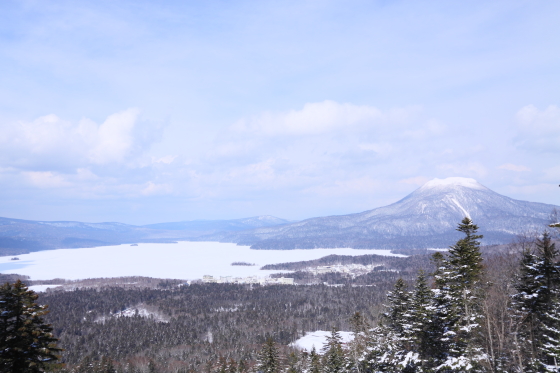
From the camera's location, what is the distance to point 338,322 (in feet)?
408

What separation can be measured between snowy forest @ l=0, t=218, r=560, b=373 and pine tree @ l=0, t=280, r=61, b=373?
8 centimetres

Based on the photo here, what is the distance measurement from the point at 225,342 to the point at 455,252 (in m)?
87.2

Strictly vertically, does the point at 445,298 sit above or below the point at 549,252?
below

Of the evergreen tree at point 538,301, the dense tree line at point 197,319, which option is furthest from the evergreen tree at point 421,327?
the dense tree line at point 197,319

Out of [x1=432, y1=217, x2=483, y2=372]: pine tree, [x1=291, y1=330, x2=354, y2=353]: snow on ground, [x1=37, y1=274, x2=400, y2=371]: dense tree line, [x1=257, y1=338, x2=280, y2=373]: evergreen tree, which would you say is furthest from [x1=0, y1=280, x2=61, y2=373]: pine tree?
[x1=291, y1=330, x2=354, y2=353]: snow on ground

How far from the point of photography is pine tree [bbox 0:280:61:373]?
17.4 metres

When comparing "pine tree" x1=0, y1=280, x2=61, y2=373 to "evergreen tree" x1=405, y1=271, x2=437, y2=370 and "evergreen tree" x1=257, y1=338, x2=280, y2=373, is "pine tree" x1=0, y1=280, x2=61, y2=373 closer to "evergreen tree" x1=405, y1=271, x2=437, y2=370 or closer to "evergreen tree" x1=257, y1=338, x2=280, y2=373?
"evergreen tree" x1=405, y1=271, x2=437, y2=370

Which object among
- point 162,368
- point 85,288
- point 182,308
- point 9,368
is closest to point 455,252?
point 9,368

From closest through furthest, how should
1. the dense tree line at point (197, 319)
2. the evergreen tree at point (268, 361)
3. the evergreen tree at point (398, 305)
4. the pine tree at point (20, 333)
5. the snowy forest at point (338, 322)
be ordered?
the pine tree at point (20, 333), the snowy forest at point (338, 322), the evergreen tree at point (398, 305), the evergreen tree at point (268, 361), the dense tree line at point (197, 319)

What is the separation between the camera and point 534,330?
28719mm

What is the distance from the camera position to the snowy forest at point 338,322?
27.0m

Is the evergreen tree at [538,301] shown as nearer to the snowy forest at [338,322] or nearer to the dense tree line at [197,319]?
the snowy forest at [338,322]

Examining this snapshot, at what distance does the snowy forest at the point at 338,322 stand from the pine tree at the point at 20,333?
3.3 inches

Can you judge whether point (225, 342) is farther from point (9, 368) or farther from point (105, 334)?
point (9, 368)
